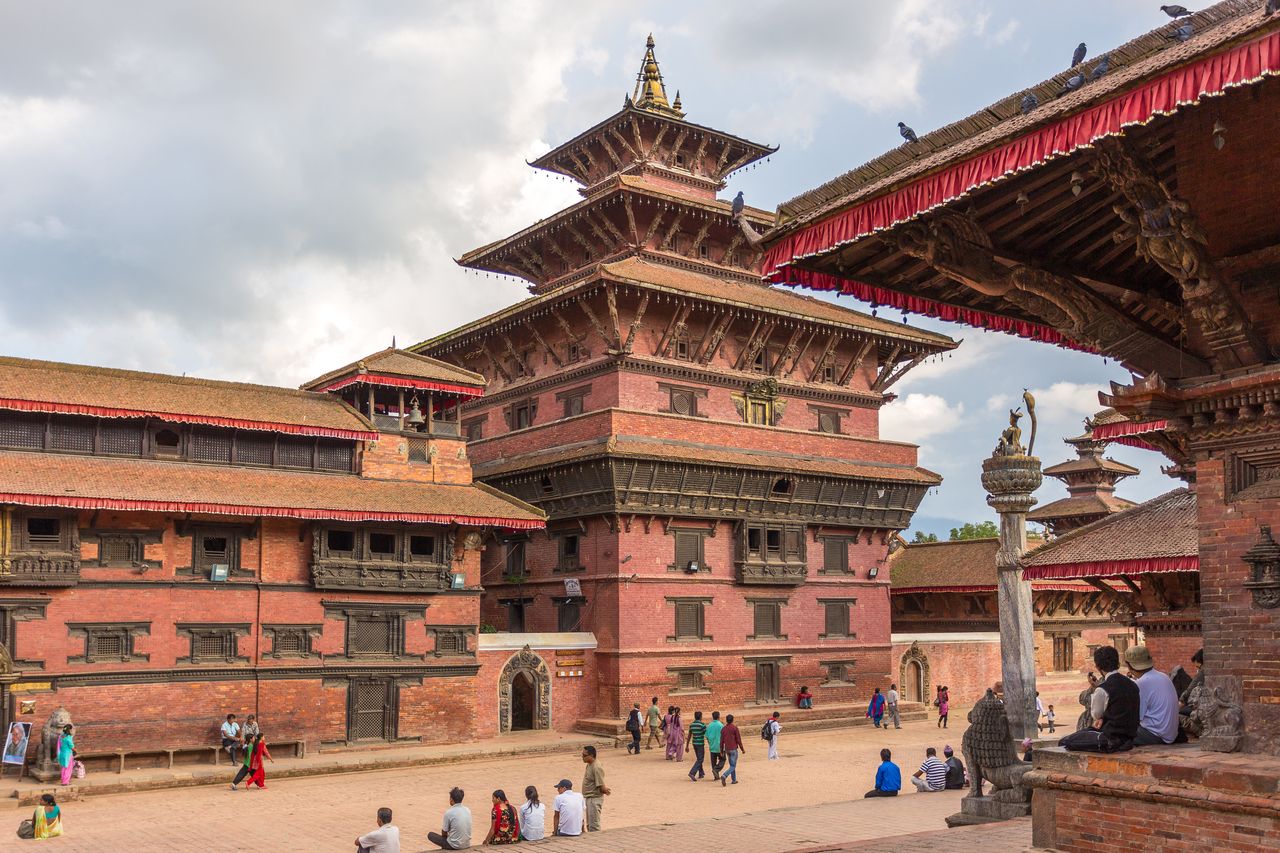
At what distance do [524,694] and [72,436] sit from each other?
14155 millimetres

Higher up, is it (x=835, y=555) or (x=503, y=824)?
(x=835, y=555)

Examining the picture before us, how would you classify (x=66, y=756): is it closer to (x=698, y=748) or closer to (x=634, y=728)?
(x=698, y=748)

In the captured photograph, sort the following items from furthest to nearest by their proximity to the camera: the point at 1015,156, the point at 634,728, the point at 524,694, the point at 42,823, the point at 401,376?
the point at 524,694 → the point at 401,376 → the point at 634,728 → the point at 42,823 → the point at 1015,156

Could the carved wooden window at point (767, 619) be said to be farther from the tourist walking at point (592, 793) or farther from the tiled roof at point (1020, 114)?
the tiled roof at point (1020, 114)

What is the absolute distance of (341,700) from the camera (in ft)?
94.7

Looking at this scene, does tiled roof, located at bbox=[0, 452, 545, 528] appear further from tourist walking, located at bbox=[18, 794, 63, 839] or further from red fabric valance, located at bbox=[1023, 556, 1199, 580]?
red fabric valance, located at bbox=[1023, 556, 1199, 580]

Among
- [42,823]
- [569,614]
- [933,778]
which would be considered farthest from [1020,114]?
[569,614]

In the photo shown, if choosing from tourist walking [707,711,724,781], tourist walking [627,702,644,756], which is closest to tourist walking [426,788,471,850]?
tourist walking [707,711,724,781]

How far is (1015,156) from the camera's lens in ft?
27.7

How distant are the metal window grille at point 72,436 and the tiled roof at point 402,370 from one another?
6995 mm

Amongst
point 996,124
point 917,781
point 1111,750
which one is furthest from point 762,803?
point 996,124

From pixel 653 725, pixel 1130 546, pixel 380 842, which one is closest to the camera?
pixel 380 842

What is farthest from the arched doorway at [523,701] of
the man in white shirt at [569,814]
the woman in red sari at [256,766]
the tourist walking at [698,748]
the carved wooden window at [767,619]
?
the man in white shirt at [569,814]

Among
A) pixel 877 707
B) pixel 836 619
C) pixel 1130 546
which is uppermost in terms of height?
pixel 1130 546
